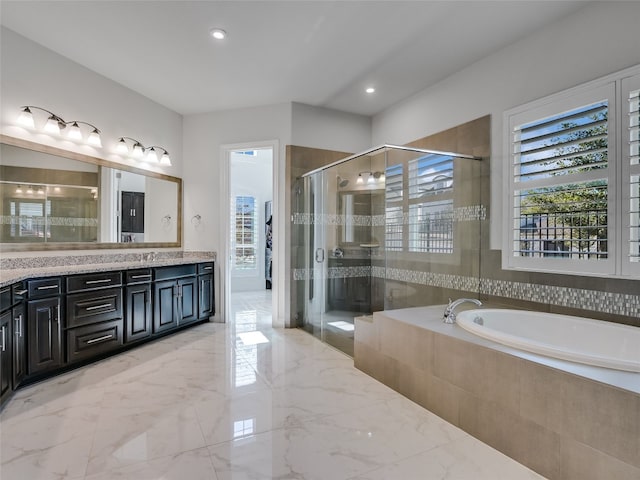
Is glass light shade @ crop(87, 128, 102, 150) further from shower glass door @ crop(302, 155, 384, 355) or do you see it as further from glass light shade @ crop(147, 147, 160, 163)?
shower glass door @ crop(302, 155, 384, 355)

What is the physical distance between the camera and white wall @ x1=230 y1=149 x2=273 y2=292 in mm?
7461

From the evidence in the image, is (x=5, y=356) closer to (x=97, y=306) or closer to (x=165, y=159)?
(x=97, y=306)

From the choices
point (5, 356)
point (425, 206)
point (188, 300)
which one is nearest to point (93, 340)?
point (5, 356)

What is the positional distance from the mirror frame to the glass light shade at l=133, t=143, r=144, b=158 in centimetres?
15

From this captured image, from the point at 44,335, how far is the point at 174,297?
137cm

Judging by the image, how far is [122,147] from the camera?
13.1 feet

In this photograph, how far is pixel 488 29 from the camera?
2.80m

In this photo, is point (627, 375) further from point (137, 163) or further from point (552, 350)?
point (137, 163)

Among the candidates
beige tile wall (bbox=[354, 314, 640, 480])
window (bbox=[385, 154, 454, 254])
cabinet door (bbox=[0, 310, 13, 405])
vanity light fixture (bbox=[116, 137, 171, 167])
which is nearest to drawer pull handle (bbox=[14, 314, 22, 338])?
cabinet door (bbox=[0, 310, 13, 405])

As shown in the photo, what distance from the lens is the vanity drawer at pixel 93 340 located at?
114 inches

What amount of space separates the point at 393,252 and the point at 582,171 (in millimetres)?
1519

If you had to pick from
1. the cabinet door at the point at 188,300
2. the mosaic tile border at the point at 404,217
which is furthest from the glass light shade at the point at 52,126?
the mosaic tile border at the point at 404,217

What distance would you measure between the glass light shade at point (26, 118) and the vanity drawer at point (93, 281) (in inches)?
53.8

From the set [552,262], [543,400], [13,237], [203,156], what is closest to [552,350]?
[543,400]
